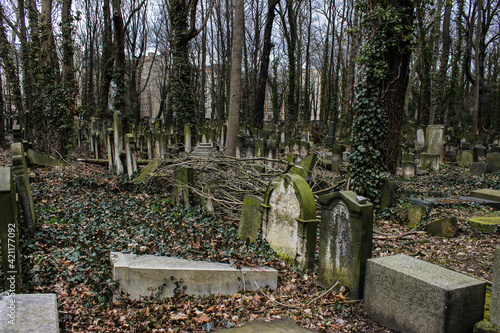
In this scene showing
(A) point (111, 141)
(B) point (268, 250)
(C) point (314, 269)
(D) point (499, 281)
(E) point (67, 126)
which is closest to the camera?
(D) point (499, 281)

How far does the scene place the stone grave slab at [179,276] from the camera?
4145mm

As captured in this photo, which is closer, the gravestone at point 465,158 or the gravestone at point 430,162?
the gravestone at point 430,162

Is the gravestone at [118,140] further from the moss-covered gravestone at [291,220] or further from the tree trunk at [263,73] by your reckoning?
the tree trunk at [263,73]

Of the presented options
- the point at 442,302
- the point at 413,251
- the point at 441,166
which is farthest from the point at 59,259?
the point at 441,166

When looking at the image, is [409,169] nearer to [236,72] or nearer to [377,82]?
[377,82]

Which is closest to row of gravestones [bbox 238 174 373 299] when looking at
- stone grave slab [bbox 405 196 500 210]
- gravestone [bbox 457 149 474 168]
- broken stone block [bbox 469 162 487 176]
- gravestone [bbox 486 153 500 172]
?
stone grave slab [bbox 405 196 500 210]

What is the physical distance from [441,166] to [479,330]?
Result: 12107 mm

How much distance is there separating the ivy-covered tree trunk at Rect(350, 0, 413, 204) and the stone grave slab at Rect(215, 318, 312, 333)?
4796mm

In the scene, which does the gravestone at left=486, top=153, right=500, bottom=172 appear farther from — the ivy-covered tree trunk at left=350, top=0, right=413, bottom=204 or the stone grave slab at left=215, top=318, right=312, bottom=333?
the stone grave slab at left=215, top=318, right=312, bottom=333

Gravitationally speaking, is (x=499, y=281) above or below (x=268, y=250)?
above

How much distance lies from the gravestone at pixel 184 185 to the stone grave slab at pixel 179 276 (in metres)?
3.09

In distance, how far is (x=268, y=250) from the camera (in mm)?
5480

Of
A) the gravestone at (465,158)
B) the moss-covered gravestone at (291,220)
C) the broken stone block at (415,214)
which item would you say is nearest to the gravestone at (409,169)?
the gravestone at (465,158)

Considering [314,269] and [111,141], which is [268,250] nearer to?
[314,269]
